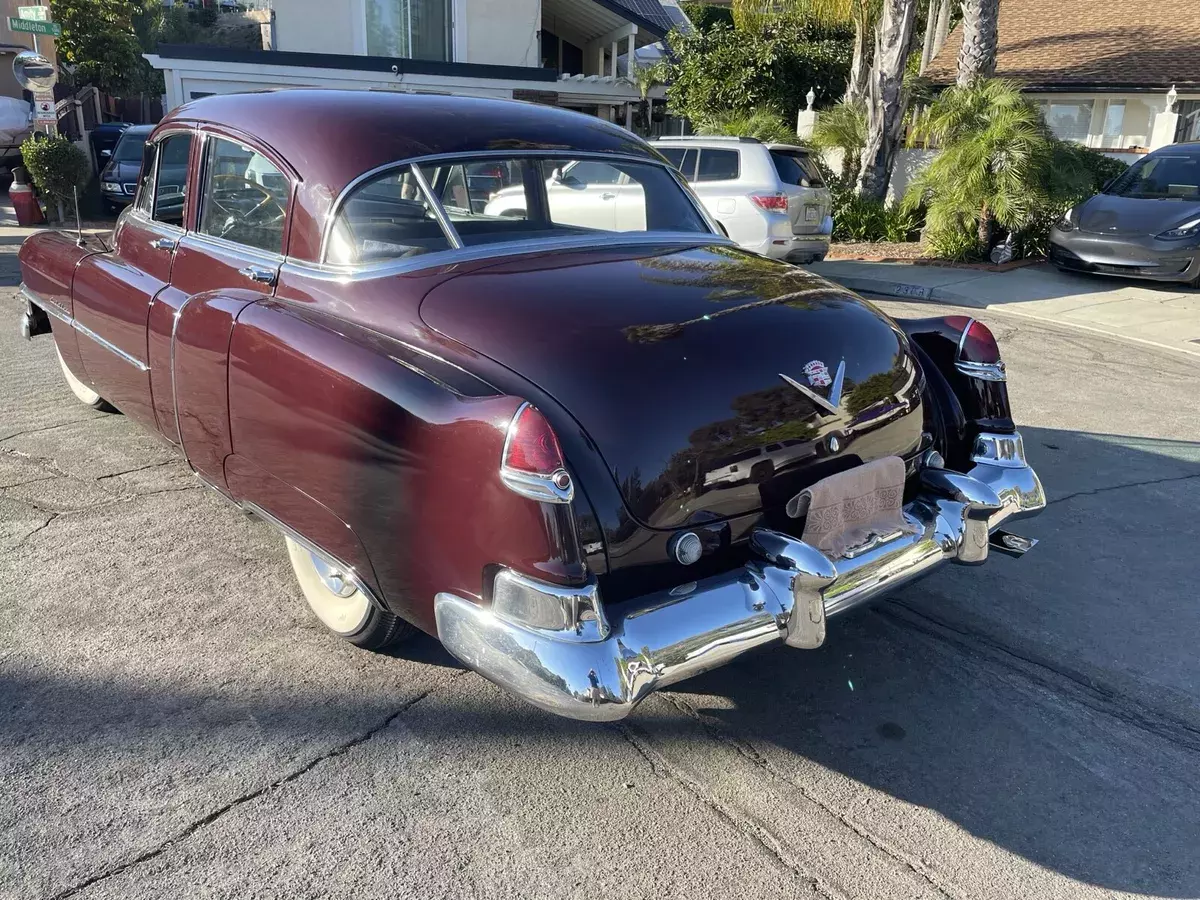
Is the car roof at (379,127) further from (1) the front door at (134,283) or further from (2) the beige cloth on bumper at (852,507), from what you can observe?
(2) the beige cloth on bumper at (852,507)

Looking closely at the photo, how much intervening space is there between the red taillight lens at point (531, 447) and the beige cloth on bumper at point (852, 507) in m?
0.88

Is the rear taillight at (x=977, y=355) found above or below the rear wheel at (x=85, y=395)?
above

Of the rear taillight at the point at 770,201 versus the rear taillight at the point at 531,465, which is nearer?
the rear taillight at the point at 531,465

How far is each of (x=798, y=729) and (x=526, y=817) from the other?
94cm

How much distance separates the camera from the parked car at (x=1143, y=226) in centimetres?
1105

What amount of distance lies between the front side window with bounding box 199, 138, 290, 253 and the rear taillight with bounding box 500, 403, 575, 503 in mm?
1623

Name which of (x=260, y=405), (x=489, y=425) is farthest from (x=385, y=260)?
(x=489, y=425)

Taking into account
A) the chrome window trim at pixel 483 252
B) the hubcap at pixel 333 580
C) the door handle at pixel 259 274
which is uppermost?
the chrome window trim at pixel 483 252

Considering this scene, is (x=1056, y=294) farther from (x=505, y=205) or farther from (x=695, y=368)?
(x=695, y=368)

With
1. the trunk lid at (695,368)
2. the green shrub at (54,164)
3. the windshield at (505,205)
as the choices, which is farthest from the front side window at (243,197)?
the green shrub at (54,164)

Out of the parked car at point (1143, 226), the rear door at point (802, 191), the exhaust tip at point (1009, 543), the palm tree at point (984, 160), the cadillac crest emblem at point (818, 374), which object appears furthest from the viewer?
the palm tree at point (984, 160)

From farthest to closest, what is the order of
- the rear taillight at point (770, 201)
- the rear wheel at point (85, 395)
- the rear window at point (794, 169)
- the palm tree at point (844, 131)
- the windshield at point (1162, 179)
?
the palm tree at point (844, 131), the windshield at point (1162, 179), the rear window at point (794, 169), the rear taillight at point (770, 201), the rear wheel at point (85, 395)

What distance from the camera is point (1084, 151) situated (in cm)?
1423

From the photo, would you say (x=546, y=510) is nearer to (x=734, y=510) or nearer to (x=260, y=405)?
(x=734, y=510)
